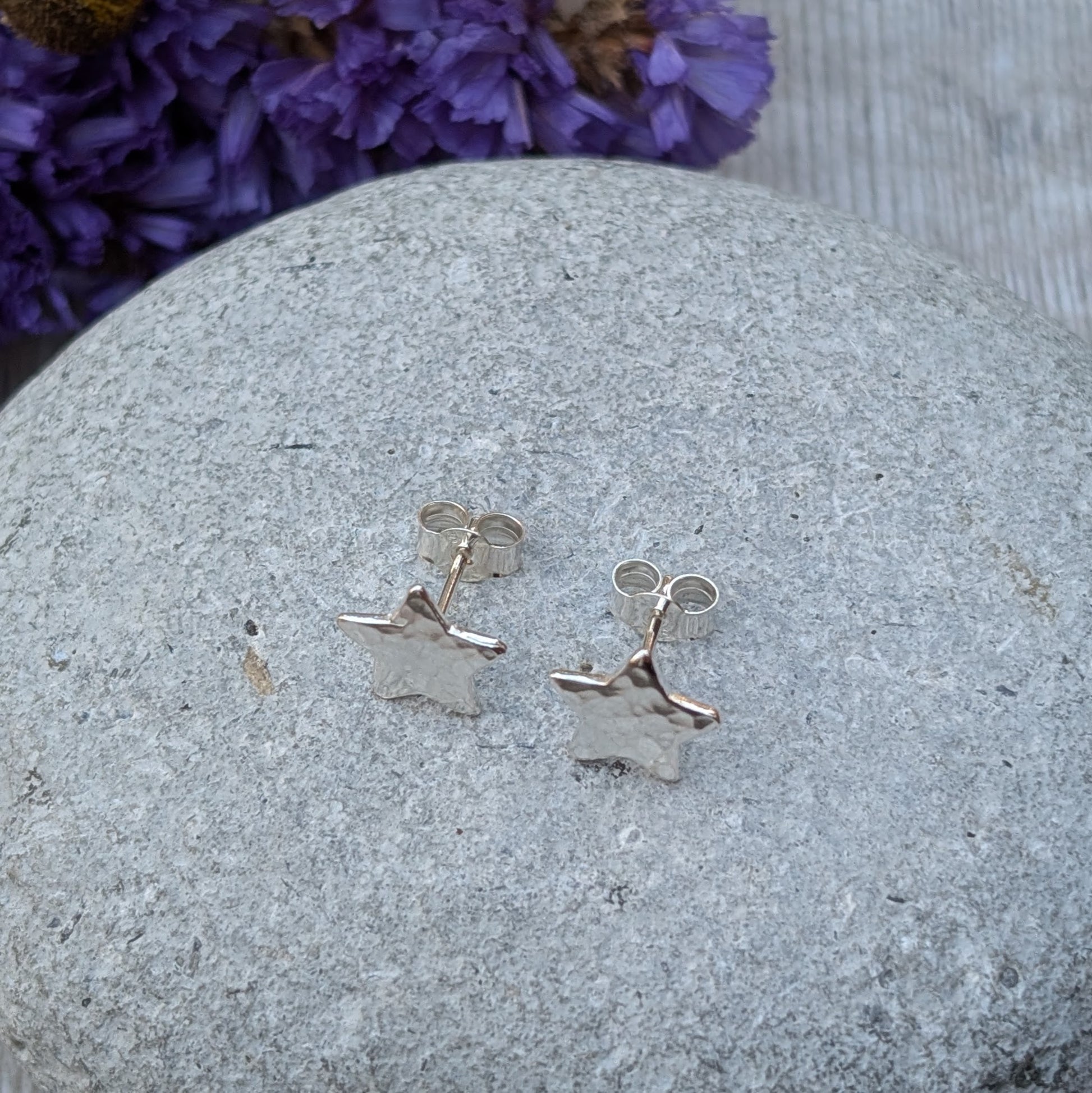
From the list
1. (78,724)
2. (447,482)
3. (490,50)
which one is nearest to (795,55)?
(490,50)

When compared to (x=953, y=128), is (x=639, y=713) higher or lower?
higher

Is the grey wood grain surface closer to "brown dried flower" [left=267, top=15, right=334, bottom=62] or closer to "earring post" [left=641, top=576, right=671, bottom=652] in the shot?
"brown dried flower" [left=267, top=15, right=334, bottom=62]

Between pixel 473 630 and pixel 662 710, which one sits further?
pixel 473 630

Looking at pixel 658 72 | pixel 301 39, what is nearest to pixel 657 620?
pixel 658 72

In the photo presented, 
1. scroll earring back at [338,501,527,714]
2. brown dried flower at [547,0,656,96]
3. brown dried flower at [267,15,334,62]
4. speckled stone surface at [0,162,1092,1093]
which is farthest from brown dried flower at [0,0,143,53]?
scroll earring back at [338,501,527,714]

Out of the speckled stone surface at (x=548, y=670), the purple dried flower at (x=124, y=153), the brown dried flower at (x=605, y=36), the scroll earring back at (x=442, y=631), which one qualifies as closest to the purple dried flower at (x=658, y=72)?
the brown dried flower at (x=605, y=36)

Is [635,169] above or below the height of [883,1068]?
above

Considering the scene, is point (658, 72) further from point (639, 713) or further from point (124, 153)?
point (639, 713)

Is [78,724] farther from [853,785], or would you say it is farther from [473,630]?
[853,785]
